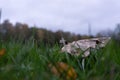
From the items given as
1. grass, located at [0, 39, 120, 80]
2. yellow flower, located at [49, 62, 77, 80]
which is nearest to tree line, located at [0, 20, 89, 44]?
grass, located at [0, 39, 120, 80]

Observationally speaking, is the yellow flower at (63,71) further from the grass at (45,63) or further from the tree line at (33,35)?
the tree line at (33,35)

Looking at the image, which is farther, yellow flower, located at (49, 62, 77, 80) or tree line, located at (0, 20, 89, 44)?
tree line, located at (0, 20, 89, 44)

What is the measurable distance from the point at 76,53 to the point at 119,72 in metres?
0.87

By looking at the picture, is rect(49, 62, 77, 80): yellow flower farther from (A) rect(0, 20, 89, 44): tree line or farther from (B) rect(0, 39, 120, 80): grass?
(A) rect(0, 20, 89, 44): tree line

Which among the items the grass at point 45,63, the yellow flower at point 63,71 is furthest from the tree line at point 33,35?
the yellow flower at point 63,71

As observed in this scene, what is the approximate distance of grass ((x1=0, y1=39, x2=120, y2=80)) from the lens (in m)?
2.45

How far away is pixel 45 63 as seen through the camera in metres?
3.19

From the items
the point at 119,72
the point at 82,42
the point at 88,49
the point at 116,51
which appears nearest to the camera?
the point at 119,72

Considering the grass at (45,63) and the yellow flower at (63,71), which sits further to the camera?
the yellow flower at (63,71)

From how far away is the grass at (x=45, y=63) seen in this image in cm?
245

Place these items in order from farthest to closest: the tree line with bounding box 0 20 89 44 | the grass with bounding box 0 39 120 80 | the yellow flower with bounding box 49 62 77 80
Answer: the tree line with bounding box 0 20 89 44 < the yellow flower with bounding box 49 62 77 80 < the grass with bounding box 0 39 120 80

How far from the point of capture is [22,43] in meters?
4.15

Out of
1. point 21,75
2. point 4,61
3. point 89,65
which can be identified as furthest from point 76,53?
point 21,75

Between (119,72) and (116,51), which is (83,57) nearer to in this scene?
(116,51)
